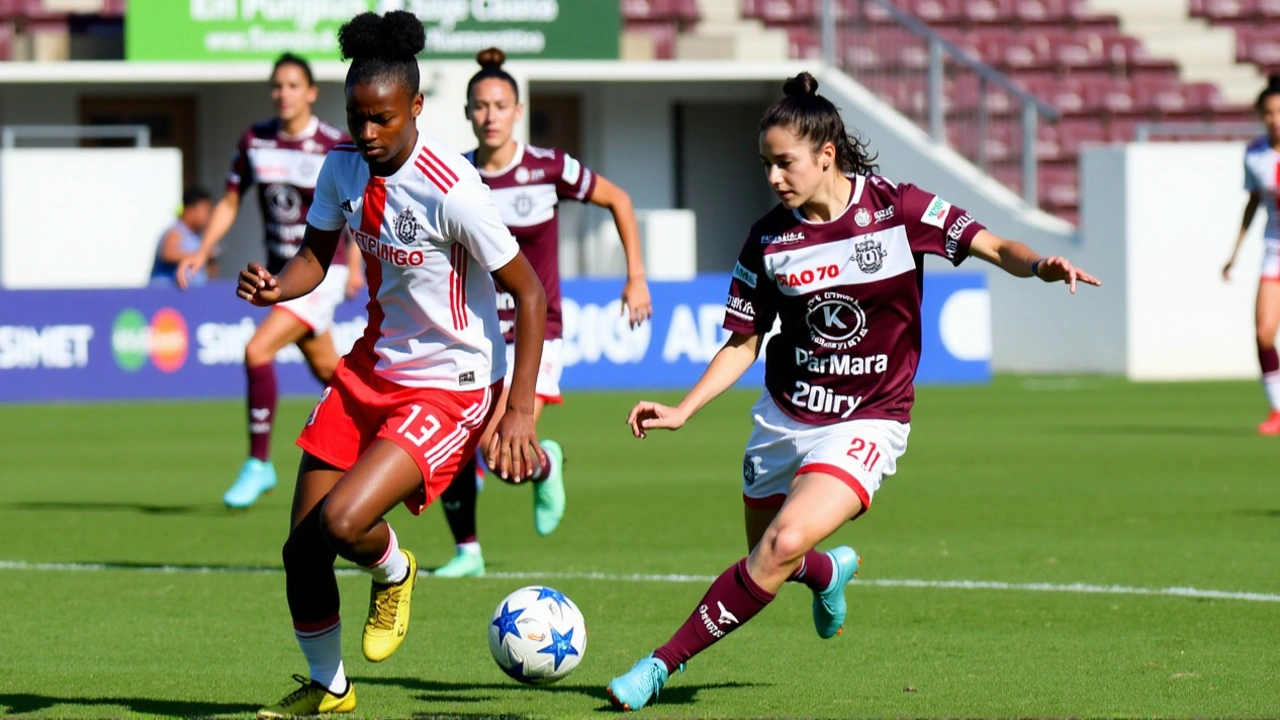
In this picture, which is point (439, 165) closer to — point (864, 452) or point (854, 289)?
point (854, 289)

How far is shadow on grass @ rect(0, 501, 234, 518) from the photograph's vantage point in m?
10.5

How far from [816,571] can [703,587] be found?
1860mm

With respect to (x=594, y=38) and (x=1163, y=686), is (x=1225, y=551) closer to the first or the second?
(x=1163, y=686)

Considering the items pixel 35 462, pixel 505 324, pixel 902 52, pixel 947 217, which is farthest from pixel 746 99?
pixel 947 217

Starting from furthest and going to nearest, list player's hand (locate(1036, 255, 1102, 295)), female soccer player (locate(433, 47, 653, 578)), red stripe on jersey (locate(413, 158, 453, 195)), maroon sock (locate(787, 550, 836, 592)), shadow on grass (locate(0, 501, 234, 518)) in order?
shadow on grass (locate(0, 501, 234, 518)) → female soccer player (locate(433, 47, 653, 578)) → maroon sock (locate(787, 550, 836, 592)) → red stripe on jersey (locate(413, 158, 453, 195)) → player's hand (locate(1036, 255, 1102, 295))

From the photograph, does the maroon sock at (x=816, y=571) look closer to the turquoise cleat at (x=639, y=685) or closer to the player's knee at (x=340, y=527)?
the turquoise cleat at (x=639, y=685)

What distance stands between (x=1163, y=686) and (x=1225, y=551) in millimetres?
3079

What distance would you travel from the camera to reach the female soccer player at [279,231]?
10.2 m

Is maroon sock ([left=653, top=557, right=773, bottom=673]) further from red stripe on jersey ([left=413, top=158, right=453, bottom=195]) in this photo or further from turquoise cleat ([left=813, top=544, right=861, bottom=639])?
red stripe on jersey ([left=413, top=158, right=453, bottom=195])

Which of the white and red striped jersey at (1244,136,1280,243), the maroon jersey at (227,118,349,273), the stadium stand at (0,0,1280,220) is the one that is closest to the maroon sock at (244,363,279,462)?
the maroon jersey at (227,118,349,273)

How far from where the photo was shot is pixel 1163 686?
18.4 feet

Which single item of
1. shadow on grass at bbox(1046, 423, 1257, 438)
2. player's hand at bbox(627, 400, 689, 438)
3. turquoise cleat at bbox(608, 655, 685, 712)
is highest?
player's hand at bbox(627, 400, 689, 438)

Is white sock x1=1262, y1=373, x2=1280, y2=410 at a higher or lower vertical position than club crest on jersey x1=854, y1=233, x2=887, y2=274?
lower

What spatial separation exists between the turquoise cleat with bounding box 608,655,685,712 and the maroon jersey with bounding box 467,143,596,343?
350cm
